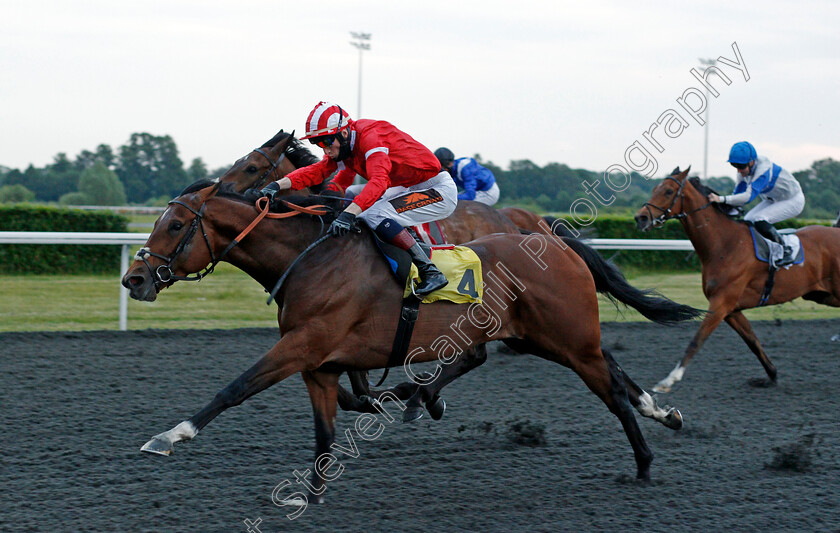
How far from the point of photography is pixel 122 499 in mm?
3357

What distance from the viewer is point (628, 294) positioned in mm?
→ 4352

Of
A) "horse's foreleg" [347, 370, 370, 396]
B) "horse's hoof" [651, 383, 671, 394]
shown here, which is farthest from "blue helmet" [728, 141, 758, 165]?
"horse's foreleg" [347, 370, 370, 396]

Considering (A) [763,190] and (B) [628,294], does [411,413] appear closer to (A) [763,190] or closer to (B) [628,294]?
(B) [628,294]

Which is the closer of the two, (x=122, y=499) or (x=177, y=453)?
(x=122, y=499)

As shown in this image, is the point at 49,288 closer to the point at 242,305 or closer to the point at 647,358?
the point at 242,305

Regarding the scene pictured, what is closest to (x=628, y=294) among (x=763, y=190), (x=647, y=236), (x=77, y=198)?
(x=763, y=190)

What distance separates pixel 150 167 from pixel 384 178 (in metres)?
20.4

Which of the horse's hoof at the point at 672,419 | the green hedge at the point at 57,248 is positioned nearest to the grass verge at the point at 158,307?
the green hedge at the point at 57,248

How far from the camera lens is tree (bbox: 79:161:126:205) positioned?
19297mm

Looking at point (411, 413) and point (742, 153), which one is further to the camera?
point (742, 153)

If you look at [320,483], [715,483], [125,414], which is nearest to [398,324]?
→ [320,483]

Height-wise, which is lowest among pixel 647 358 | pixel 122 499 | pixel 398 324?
pixel 647 358

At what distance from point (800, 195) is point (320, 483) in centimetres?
534

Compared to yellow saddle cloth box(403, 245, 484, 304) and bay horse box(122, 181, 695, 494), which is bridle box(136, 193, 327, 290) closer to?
bay horse box(122, 181, 695, 494)
